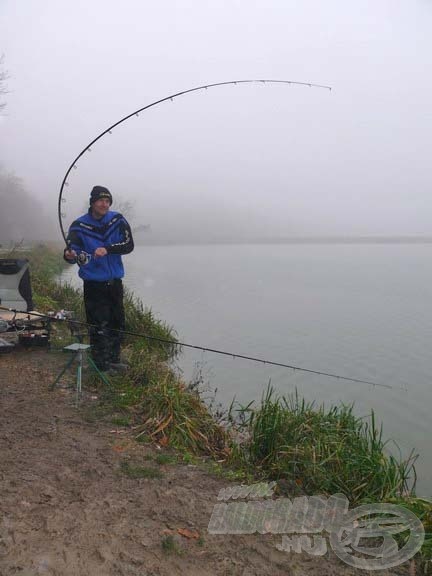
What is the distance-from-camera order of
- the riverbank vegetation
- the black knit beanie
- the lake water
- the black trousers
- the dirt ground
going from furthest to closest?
the lake water → the black trousers → the black knit beanie → the riverbank vegetation → the dirt ground

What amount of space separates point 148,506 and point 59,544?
2.61 feet

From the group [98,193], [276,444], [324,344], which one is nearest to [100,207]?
[98,193]

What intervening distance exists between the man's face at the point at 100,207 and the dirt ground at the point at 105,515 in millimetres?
2784

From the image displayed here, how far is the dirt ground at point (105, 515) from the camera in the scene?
9.57ft

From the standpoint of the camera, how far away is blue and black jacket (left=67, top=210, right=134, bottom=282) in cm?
596

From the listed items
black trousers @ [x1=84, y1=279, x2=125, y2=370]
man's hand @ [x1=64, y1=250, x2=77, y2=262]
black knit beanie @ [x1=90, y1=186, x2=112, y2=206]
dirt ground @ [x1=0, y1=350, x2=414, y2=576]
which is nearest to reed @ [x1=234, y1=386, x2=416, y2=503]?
dirt ground @ [x1=0, y1=350, x2=414, y2=576]

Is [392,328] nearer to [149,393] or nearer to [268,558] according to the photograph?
[149,393]

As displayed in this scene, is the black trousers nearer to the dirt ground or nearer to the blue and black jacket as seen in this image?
the blue and black jacket

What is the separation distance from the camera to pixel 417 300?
82.4ft

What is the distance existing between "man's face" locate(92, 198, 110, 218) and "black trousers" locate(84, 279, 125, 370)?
944 mm

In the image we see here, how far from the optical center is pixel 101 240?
19.7 ft

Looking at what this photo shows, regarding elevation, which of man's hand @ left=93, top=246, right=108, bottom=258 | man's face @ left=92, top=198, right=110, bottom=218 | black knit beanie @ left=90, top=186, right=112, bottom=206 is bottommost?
man's hand @ left=93, top=246, right=108, bottom=258

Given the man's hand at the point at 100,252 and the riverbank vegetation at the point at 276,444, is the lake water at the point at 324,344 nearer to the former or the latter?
the riverbank vegetation at the point at 276,444

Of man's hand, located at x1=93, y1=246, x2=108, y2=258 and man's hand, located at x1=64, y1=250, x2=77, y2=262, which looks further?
man's hand, located at x1=64, y1=250, x2=77, y2=262
